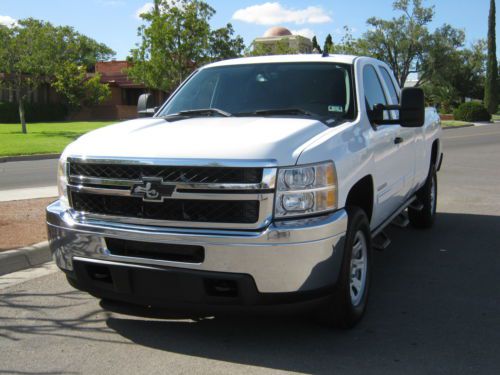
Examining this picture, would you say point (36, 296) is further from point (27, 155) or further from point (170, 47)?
point (170, 47)

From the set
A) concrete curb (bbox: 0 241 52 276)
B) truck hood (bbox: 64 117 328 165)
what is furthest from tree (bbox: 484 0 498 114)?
truck hood (bbox: 64 117 328 165)

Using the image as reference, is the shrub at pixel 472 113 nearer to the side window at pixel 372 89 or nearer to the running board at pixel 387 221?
the running board at pixel 387 221

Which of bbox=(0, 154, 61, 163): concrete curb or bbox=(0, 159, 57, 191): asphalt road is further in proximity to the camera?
bbox=(0, 154, 61, 163): concrete curb

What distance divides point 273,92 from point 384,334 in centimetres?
219

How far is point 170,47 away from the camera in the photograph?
29891 mm

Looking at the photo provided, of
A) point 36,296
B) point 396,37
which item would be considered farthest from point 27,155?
point 396,37

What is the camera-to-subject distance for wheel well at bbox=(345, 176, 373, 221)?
14.8 ft

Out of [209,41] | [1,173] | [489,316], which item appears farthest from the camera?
[209,41]

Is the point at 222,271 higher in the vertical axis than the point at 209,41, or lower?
lower

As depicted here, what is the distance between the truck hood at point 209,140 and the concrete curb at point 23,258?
2118 mm

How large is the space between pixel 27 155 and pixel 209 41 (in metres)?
14.3

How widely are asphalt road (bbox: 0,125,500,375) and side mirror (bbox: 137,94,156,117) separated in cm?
174

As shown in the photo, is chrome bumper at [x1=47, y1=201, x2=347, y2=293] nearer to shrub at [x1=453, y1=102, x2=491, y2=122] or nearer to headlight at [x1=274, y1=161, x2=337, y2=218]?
headlight at [x1=274, y1=161, x2=337, y2=218]

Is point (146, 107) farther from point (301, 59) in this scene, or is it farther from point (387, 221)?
point (387, 221)
